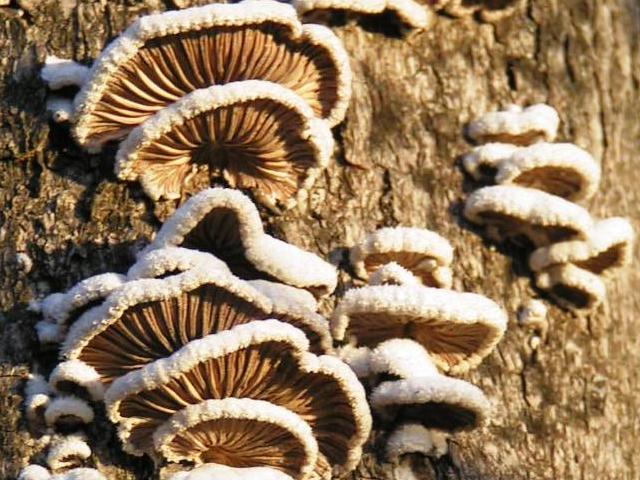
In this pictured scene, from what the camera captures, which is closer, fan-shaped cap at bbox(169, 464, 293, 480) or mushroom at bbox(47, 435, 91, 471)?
fan-shaped cap at bbox(169, 464, 293, 480)

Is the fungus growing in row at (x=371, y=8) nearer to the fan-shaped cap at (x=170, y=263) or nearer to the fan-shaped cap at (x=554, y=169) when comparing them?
the fan-shaped cap at (x=554, y=169)

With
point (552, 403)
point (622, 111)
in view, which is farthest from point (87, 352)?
point (622, 111)

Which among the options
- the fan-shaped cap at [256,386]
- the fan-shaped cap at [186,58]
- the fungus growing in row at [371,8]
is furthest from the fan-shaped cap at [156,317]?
the fungus growing in row at [371,8]

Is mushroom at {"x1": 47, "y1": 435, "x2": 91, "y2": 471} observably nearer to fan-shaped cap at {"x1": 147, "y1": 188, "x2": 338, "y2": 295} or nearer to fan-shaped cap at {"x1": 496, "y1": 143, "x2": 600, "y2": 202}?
fan-shaped cap at {"x1": 147, "y1": 188, "x2": 338, "y2": 295}

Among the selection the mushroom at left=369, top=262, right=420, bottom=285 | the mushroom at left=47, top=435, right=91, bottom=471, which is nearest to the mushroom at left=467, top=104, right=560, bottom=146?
the mushroom at left=369, top=262, right=420, bottom=285

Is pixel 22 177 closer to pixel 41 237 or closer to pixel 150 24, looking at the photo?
pixel 41 237

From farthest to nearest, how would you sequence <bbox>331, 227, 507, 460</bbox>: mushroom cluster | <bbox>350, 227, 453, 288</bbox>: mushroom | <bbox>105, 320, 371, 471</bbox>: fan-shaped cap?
<bbox>350, 227, 453, 288</bbox>: mushroom
<bbox>331, 227, 507, 460</bbox>: mushroom cluster
<bbox>105, 320, 371, 471</bbox>: fan-shaped cap

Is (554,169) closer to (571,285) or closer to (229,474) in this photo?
(571,285)
